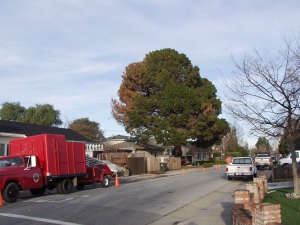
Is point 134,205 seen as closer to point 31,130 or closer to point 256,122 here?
point 256,122

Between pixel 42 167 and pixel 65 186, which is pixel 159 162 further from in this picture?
pixel 42 167

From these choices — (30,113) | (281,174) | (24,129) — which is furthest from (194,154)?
(281,174)

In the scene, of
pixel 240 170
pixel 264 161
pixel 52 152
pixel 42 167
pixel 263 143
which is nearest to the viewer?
pixel 42 167

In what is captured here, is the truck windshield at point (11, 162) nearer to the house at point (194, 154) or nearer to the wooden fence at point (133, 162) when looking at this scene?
the wooden fence at point (133, 162)

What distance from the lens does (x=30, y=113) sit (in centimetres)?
6347

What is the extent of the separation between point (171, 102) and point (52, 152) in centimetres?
3091

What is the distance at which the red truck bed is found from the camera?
1749cm

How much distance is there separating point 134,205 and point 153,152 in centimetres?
4610

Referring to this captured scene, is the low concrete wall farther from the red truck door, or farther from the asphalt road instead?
the red truck door

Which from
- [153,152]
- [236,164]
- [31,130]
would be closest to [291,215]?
[236,164]

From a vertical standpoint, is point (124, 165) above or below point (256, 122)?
below

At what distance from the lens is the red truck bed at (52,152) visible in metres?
17.5

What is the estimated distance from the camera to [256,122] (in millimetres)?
14203

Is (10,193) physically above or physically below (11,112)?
below
